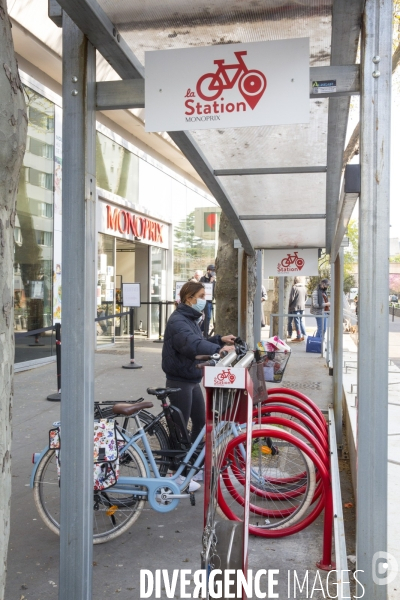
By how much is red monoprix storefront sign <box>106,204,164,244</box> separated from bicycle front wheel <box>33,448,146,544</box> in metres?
12.1

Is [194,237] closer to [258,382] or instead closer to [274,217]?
[274,217]

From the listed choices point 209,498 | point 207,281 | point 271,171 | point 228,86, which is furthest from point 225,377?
point 207,281

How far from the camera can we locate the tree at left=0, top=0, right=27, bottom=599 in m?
2.26

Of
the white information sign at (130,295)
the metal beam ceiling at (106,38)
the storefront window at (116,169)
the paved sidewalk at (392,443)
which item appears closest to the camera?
the metal beam ceiling at (106,38)

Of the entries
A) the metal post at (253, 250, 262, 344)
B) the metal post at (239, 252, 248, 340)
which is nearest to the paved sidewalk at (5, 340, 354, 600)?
the metal post at (239, 252, 248, 340)

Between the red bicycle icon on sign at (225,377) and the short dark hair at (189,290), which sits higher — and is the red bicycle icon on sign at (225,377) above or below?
below

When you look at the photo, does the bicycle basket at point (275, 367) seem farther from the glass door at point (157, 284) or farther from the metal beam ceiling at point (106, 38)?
the glass door at point (157, 284)

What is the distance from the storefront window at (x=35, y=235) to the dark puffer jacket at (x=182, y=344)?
650 cm

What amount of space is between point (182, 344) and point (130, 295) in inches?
264

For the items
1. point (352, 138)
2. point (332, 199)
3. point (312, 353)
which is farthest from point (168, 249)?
point (332, 199)

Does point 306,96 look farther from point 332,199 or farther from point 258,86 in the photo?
point 332,199

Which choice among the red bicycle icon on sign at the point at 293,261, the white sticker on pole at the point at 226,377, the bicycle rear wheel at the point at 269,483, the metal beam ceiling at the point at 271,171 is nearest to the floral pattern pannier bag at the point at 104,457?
the bicycle rear wheel at the point at 269,483

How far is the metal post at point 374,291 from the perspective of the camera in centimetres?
281

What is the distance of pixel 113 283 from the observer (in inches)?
656
